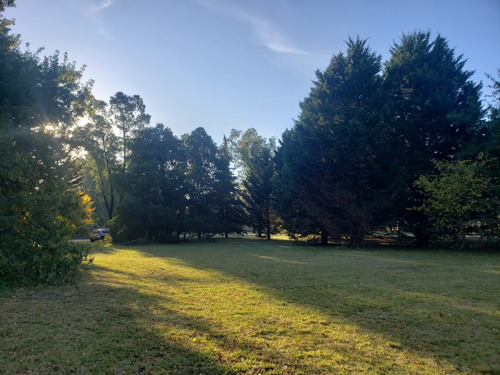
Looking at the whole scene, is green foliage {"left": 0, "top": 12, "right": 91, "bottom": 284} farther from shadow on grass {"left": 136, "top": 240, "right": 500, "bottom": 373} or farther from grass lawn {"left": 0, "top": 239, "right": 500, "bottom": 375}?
shadow on grass {"left": 136, "top": 240, "right": 500, "bottom": 373}

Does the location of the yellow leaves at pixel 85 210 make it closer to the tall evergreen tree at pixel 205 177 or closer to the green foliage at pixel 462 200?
the tall evergreen tree at pixel 205 177

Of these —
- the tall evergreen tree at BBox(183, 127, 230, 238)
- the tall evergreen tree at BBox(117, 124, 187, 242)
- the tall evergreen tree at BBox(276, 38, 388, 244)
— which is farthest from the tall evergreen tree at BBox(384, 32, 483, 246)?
the tall evergreen tree at BBox(117, 124, 187, 242)

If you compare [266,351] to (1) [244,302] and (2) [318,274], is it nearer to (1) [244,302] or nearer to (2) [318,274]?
(1) [244,302]

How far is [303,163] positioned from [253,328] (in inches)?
708

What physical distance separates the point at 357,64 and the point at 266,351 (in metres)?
21.6

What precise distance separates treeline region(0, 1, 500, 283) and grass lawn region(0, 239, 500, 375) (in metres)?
3.16

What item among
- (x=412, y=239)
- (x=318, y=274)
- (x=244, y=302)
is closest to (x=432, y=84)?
(x=412, y=239)

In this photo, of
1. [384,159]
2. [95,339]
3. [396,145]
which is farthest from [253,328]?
[396,145]

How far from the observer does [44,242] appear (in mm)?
7648

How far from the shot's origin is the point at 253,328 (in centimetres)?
414

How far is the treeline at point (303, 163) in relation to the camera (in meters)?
8.10

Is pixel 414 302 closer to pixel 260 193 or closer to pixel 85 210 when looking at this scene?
pixel 85 210

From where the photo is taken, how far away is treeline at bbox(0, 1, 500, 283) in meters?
8.10

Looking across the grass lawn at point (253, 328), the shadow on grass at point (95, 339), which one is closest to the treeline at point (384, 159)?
the grass lawn at point (253, 328)
